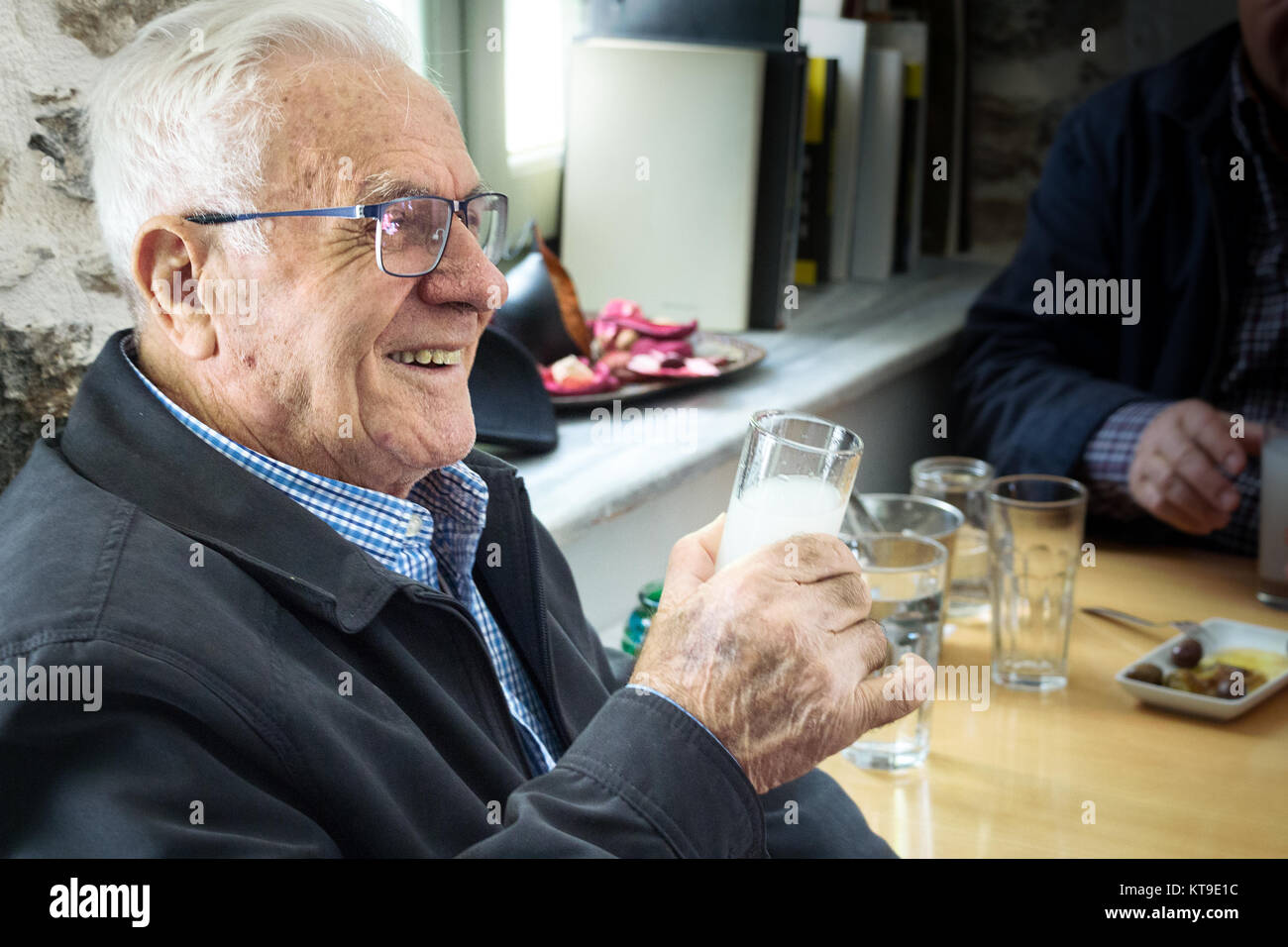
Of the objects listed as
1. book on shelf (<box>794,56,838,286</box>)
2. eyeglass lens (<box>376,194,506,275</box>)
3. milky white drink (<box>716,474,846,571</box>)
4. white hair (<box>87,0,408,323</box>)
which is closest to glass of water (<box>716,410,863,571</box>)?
milky white drink (<box>716,474,846,571</box>)

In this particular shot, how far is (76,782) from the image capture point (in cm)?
66

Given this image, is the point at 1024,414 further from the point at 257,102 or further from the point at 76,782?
the point at 76,782

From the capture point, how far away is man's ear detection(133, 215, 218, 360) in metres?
0.85

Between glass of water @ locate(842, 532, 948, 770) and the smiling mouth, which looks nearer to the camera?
the smiling mouth

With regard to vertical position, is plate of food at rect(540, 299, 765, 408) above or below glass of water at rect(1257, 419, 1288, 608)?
above

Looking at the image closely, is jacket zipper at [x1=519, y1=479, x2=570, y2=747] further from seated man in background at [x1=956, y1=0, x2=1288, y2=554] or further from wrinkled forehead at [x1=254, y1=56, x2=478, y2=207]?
seated man in background at [x1=956, y1=0, x2=1288, y2=554]

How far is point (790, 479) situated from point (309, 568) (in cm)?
32

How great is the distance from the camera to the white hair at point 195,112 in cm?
84

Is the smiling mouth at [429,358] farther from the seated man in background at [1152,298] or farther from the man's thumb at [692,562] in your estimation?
the seated man in background at [1152,298]

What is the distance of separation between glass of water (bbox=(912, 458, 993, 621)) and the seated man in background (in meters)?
0.28

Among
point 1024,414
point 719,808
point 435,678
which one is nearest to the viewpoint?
point 719,808

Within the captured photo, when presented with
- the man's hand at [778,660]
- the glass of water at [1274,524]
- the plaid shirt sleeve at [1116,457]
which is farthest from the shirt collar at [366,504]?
the plaid shirt sleeve at [1116,457]
